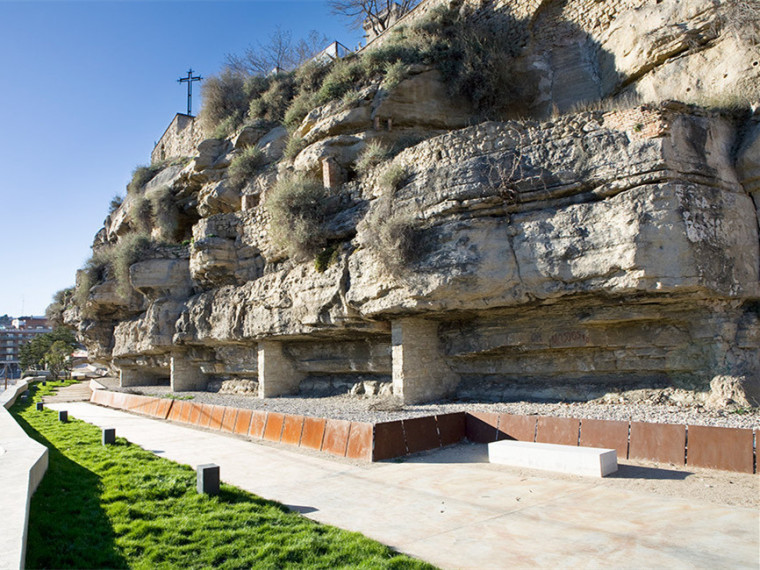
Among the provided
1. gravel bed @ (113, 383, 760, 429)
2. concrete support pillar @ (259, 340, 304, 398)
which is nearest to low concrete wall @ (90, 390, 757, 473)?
gravel bed @ (113, 383, 760, 429)

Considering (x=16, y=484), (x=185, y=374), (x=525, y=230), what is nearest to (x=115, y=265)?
(x=185, y=374)

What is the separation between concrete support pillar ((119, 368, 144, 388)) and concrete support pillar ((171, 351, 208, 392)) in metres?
6.31

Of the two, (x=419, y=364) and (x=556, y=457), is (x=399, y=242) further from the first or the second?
(x=556, y=457)

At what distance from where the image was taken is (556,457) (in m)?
6.79

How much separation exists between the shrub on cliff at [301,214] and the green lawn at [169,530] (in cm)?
803

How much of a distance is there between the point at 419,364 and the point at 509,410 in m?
2.72

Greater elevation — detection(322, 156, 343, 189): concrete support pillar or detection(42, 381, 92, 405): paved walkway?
detection(322, 156, 343, 189): concrete support pillar

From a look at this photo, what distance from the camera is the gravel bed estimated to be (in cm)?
820

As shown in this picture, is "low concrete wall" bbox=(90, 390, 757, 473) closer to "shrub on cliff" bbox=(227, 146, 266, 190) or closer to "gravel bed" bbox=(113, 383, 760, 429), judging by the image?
"gravel bed" bbox=(113, 383, 760, 429)

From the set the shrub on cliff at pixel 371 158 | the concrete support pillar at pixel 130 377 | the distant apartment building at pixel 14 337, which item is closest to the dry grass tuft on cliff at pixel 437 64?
the shrub on cliff at pixel 371 158

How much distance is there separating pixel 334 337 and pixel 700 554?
11.7 metres

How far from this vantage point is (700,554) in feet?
13.2

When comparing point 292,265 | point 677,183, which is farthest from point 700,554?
point 292,265

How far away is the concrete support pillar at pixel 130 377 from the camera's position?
26.1 meters
